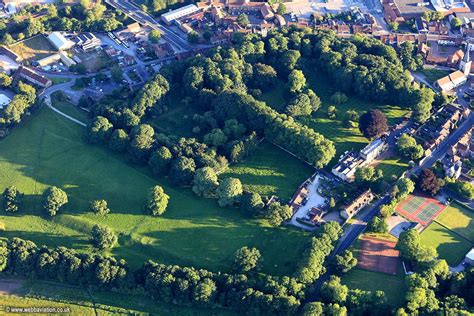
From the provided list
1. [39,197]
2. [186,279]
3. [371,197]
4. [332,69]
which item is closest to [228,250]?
[186,279]

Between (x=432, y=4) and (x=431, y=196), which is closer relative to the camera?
(x=431, y=196)

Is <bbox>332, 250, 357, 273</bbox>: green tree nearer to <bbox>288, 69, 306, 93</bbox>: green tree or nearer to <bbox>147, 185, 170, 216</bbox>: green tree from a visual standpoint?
<bbox>147, 185, 170, 216</bbox>: green tree

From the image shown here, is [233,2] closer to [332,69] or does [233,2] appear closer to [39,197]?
[332,69]

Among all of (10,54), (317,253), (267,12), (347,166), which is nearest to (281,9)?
(267,12)

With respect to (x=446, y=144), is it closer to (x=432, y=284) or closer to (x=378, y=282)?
(x=432, y=284)

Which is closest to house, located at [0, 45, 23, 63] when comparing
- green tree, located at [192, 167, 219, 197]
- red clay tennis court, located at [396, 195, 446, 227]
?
green tree, located at [192, 167, 219, 197]

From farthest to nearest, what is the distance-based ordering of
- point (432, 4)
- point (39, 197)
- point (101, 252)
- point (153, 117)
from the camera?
1. point (432, 4)
2. point (153, 117)
3. point (39, 197)
4. point (101, 252)

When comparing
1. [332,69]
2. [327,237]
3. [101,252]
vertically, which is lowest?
[101,252]
